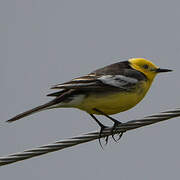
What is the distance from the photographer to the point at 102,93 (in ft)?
26.8

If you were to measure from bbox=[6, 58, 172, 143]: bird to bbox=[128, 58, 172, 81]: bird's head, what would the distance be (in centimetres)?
54

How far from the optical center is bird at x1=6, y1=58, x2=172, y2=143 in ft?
25.7

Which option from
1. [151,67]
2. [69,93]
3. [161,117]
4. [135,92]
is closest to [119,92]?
[135,92]

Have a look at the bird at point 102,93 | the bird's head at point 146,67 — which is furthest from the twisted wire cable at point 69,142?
the bird's head at point 146,67

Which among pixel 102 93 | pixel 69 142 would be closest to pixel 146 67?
pixel 102 93

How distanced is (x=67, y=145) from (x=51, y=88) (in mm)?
1473

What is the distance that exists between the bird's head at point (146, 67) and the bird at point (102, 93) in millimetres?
544

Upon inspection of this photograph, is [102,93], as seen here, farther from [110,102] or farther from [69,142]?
[69,142]

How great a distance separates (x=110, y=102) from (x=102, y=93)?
7.7 inches

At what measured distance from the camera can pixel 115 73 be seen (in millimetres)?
8617

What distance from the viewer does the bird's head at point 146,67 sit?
9419 mm

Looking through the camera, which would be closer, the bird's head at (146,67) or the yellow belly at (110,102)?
the yellow belly at (110,102)

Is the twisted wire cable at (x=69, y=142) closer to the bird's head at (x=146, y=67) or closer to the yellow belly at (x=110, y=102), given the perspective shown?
the yellow belly at (x=110, y=102)

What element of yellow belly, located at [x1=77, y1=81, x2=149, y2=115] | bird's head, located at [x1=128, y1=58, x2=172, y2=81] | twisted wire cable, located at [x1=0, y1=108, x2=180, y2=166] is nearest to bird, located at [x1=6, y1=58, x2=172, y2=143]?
yellow belly, located at [x1=77, y1=81, x2=149, y2=115]
